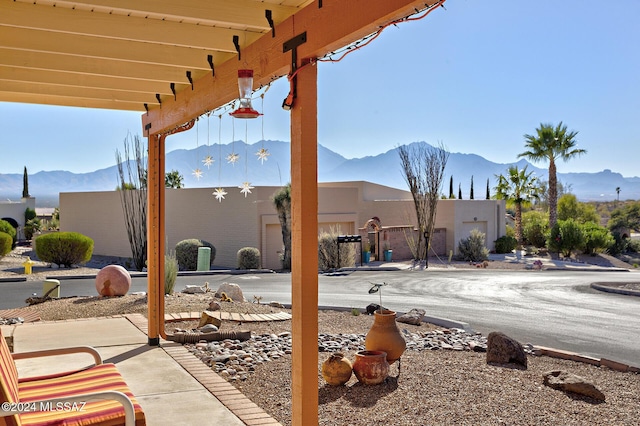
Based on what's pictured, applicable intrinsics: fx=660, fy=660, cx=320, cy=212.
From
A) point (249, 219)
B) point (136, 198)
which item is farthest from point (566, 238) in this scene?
point (136, 198)

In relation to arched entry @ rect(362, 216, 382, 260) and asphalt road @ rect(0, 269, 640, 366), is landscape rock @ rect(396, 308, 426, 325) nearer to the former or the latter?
asphalt road @ rect(0, 269, 640, 366)


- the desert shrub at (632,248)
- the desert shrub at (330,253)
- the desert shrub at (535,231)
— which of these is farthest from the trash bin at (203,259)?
the desert shrub at (632,248)

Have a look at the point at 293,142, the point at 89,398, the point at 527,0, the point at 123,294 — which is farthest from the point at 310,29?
the point at 527,0

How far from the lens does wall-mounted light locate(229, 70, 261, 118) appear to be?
451cm

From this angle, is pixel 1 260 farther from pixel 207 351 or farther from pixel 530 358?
pixel 530 358

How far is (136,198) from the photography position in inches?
1064

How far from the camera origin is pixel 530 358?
8102mm

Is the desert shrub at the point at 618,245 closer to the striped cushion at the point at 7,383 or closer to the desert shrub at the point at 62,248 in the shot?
the desert shrub at the point at 62,248

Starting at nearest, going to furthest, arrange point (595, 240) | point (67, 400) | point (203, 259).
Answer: point (67, 400)
point (203, 259)
point (595, 240)

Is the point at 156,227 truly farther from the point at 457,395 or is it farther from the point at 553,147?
the point at 553,147

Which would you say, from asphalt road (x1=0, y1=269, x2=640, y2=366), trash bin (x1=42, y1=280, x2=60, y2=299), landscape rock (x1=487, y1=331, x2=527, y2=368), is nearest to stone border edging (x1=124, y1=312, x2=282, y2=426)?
landscape rock (x1=487, y1=331, x2=527, y2=368)

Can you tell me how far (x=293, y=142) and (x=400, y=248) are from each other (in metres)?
25.5

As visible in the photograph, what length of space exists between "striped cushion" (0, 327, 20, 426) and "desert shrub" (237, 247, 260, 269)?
65.3 ft

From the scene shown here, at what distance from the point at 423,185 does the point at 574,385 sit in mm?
23374
